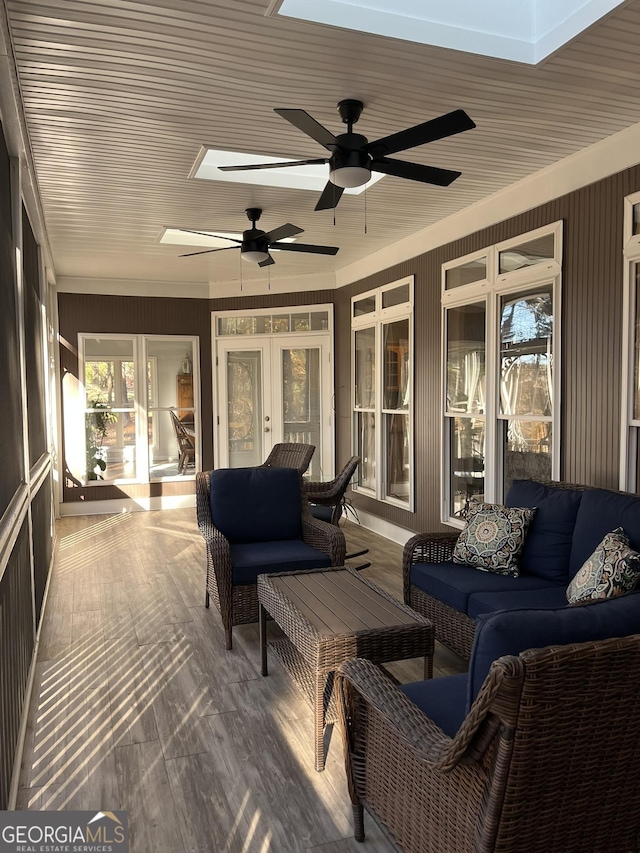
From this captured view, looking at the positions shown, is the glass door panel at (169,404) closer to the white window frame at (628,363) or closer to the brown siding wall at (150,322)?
the brown siding wall at (150,322)

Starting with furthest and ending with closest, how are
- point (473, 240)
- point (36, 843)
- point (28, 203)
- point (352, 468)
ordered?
1. point (352, 468)
2. point (473, 240)
3. point (28, 203)
4. point (36, 843)

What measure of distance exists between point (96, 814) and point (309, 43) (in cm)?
311

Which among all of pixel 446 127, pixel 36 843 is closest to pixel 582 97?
pixel 446 127

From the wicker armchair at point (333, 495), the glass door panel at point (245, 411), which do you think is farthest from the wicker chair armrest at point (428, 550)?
the glass door panel at point (245, 411)

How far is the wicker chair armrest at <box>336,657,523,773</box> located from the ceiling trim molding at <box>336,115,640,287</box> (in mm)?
3223

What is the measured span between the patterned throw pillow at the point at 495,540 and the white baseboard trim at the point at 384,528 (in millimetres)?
2530

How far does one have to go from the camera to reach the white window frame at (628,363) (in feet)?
11.9

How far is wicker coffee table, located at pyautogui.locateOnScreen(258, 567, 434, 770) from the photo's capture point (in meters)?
2.53

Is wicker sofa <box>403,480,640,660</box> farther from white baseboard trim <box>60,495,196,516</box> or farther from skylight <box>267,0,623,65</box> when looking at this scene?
white baseboard trim <box>60,495,196,516</box>

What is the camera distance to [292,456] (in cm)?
647

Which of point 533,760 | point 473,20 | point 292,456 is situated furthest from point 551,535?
point 292,456

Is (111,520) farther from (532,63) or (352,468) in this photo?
(532,63)

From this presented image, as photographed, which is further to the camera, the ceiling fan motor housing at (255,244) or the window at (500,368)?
the ceiling fan motor housing at (255,244)

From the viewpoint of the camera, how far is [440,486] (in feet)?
18.8
